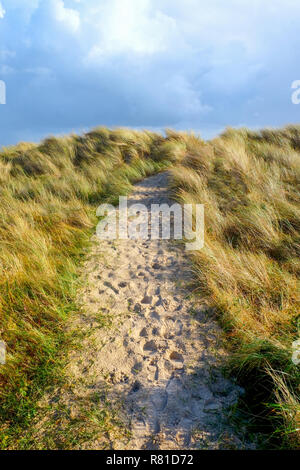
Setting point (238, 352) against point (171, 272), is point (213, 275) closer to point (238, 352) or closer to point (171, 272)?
point (171, 272)

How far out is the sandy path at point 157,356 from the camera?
6.42 feet

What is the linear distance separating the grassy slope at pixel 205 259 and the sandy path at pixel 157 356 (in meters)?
0.20

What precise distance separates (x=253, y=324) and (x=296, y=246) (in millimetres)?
1846

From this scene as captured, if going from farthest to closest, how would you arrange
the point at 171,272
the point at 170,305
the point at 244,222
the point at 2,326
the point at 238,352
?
the point at 244,222, the point at 171,272, the point at 170,305, the point at 2,326, the point at 238,352

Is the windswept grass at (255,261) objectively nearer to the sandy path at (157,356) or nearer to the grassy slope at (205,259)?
the grassy slope at (205,259)

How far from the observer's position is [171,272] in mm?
3660

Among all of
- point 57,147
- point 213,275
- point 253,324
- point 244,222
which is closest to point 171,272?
point 213,275

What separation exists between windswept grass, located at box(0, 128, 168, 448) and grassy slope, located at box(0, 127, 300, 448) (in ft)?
0.04

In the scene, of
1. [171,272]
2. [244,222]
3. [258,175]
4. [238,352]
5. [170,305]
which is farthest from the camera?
[258,175]

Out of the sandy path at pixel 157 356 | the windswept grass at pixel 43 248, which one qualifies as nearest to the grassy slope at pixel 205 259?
the windswept grass at pixel 43 248

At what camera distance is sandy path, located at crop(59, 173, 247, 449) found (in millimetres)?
1956

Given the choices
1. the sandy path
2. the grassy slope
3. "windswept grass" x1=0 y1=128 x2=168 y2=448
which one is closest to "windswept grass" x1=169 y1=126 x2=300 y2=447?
the grassy slope

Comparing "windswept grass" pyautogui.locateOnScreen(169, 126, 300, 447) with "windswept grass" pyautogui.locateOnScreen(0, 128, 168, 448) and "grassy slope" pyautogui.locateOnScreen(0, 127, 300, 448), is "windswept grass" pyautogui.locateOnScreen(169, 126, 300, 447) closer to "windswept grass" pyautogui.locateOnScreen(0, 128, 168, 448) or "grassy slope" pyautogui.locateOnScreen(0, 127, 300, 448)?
"grassy slope" pyautogui.locateOnScreen(0, 127, 300, 448)

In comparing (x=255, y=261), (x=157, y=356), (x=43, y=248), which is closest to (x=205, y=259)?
(x=255, y=261)
